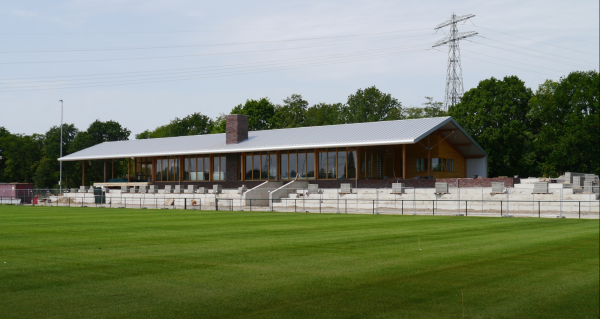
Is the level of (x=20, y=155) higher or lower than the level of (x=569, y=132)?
lower

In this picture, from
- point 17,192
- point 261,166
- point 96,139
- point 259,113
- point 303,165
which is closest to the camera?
point 303,165

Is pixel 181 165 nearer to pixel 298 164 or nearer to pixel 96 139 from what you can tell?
pixel 298 164

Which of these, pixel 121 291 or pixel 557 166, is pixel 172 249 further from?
pixel 557 166

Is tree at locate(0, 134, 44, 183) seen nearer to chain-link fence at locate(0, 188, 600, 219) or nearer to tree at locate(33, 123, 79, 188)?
tree at locate(33, 123, 79, 188)

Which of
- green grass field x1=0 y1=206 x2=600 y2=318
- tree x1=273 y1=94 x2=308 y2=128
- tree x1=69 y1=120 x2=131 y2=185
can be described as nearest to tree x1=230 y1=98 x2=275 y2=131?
tree x1=273 y1=94 x2=308 y2=128

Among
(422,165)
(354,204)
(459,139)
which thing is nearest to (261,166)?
(422,165)

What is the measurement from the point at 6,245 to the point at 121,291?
884cm

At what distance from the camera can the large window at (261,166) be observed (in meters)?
56.9

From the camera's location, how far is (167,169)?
64.6 meters

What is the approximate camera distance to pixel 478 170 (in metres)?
60.3

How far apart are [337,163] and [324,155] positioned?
5.30 feet

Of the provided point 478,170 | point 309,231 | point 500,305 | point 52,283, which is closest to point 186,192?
point 478,170

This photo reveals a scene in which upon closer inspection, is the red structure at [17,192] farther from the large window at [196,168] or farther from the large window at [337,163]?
the large window at [337,163]

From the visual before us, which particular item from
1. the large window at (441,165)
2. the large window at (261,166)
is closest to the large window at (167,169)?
the large window at (261,166)
